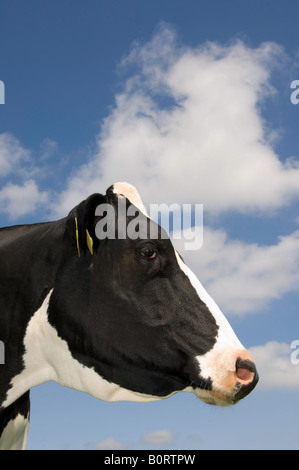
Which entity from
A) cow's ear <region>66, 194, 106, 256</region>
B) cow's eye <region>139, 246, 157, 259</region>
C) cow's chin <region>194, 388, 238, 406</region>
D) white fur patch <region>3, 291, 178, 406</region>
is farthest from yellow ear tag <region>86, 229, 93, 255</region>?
cow's chin <region>194, 388, 238, 406</region>

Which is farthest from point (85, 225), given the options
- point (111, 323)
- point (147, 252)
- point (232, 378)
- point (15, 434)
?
point (15, 434)

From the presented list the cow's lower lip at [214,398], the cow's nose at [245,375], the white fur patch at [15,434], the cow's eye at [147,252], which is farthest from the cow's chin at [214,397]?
the white fur patch at [15,434]

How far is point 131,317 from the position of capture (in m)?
5.67

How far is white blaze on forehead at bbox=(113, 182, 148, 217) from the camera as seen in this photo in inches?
261

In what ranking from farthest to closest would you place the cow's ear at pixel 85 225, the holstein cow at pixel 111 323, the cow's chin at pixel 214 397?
the cow's ear at pixel 85 225
the holstein cow at pixel 111 323
the cow's chin at pixel 214 397

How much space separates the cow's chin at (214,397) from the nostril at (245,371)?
23cm

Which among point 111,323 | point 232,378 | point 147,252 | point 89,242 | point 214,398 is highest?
point 89,242

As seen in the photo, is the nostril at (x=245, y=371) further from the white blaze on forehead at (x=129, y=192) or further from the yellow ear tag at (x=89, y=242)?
the white blaze on forehead at (x=129, y=192)

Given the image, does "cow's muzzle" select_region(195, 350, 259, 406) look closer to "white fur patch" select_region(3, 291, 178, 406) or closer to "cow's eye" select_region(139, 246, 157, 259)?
"white fur patch" select_region(3, 291, 178, 406)

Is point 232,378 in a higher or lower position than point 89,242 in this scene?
lower

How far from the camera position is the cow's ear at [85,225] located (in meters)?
5.77

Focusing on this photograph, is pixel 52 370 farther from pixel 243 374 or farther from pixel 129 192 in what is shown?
pixel 129 192

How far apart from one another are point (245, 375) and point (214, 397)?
0.39 meters

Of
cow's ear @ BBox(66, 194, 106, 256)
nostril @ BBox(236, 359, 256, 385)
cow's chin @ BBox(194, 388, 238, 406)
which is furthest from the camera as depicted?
cow's ear @ BBox(66, 194, 106, 256)
